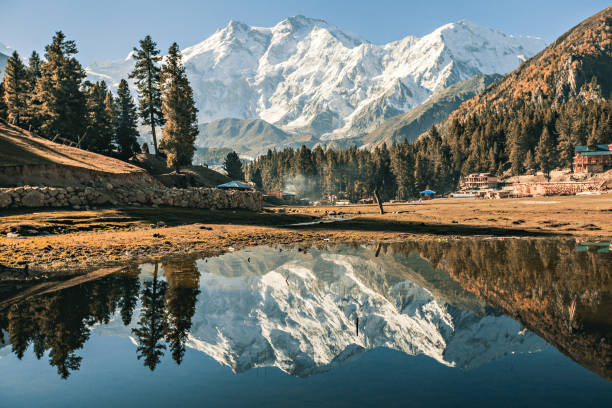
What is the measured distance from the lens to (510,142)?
16612cm

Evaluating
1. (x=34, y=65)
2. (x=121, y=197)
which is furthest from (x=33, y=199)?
(x=34, y=65)

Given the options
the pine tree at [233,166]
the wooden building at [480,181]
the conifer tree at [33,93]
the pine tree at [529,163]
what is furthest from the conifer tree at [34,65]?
the pine tree at [529,163]

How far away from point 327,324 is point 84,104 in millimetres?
72151

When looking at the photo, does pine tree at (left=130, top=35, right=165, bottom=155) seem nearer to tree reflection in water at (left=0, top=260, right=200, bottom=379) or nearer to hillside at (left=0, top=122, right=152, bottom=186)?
hillside at (left=0, top=122, right=152, bottom=186)

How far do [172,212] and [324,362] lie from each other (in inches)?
1324

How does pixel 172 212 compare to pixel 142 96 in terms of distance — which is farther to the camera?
pixel 142 96

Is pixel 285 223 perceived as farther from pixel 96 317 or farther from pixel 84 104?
pixel 84 104

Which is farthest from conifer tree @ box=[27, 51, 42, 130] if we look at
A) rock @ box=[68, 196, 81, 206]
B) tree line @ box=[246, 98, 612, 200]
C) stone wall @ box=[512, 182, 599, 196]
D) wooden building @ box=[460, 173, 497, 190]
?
wooden building @ box=[460, 173, 497, 190]

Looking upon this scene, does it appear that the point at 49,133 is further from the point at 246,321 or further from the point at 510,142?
the point at 510,142

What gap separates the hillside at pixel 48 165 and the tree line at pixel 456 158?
126 meters

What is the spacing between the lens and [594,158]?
130625mm

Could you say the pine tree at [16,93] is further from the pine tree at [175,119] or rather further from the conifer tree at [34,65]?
the pine tree at [175,119]

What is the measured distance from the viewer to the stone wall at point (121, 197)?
3316cm

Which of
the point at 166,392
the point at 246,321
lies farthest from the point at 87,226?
the point at 166,392
